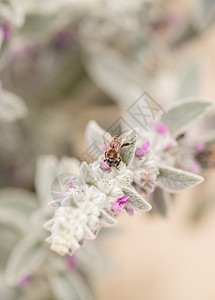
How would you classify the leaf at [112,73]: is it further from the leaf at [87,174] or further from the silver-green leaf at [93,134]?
the leaf at [87,174]

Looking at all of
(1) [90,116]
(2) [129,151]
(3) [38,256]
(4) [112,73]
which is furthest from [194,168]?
(1) [90,116]

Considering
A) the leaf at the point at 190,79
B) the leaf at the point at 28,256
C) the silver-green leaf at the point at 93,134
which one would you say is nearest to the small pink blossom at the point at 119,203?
the silver-green leaf at the point at 93,134

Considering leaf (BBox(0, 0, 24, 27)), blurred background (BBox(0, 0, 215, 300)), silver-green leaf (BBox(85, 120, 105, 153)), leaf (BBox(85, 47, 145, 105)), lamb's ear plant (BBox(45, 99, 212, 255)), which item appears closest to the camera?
lamb's ear plant (BBox(45, 99, 212, 255))

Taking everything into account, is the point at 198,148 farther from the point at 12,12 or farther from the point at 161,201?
the point at 12,12

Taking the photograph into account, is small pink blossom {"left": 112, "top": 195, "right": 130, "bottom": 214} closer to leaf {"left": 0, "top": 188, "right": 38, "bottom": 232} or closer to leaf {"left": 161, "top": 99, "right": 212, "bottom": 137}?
leaf {"left": 161, "top": 99, "right": 212, "bottom": 137}

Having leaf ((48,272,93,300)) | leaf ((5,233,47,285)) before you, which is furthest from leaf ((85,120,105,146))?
leaf ((48,272,93,300))

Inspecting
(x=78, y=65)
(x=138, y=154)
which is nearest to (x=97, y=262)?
(x=138, y=154)

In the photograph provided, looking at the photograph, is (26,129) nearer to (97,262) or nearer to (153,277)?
(97,262)
